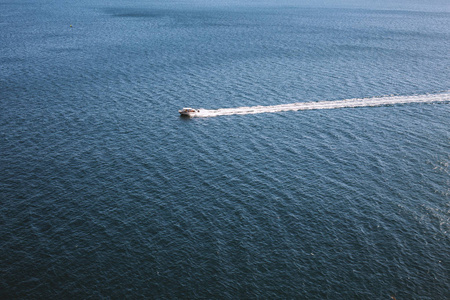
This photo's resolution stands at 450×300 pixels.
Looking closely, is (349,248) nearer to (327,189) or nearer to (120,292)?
(327,189)

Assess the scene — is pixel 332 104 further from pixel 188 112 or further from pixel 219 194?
pixel 219 194

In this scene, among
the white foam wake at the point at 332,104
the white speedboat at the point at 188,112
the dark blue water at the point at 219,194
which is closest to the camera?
the dark blue water at the point at 219,194

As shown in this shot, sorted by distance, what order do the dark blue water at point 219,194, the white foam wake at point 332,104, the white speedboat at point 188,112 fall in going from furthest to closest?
the white foam wake at point 332,104 < the white speedboat at point 188,112 < the dark blue water at point 219,194

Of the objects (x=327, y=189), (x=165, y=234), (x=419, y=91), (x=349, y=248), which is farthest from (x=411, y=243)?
(x=419, y=91)

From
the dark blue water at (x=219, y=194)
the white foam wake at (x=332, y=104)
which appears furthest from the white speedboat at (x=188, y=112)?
the dark blue water at (x=219, y=194)

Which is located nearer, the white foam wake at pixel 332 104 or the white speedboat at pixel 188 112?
the white speedboat at pixel 188 112

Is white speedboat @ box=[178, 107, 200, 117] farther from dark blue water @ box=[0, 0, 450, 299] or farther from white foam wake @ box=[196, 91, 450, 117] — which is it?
dark blue water @ box=[0, 0, 450, 299]

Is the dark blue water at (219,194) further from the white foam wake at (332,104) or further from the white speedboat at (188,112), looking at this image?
the white foam wake at (332,104)
